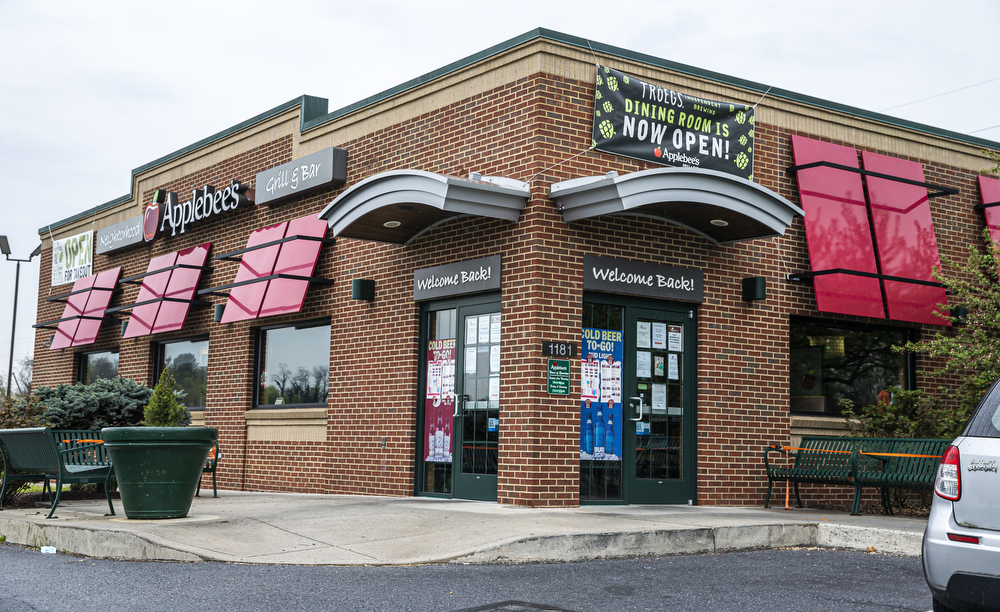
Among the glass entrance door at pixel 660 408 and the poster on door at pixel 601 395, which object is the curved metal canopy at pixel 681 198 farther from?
the poster on door at pixel 601 395

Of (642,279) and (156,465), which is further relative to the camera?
(642,279)

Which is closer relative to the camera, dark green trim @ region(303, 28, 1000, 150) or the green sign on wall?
the green sign on wall

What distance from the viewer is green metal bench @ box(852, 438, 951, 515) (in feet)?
34.7

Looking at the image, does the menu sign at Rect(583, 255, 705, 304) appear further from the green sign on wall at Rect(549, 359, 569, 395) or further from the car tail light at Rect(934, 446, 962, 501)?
the car tail light at Rect(934, 446, 962, 501)

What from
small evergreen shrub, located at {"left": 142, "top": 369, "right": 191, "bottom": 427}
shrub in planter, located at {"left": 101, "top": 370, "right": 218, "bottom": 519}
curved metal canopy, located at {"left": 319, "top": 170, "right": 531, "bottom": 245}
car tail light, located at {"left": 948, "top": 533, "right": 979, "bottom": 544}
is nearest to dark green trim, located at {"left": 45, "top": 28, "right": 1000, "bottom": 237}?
curved metal canopy, located at {"left": 319, "top": 170, "right": 531, "bottom": 245}

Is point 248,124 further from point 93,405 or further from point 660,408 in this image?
point 660,408

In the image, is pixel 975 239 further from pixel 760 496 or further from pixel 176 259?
pixel 176 259

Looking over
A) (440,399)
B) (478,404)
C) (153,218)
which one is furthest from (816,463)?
(153,218)

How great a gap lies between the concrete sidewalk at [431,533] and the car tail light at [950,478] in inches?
145

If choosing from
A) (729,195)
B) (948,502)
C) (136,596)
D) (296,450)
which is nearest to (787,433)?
(729,195)

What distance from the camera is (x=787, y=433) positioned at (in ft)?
42.1

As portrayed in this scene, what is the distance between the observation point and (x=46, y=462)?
9.91m

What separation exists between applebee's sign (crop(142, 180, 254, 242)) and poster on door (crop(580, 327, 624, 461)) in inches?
298

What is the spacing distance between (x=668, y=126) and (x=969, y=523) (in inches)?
326
